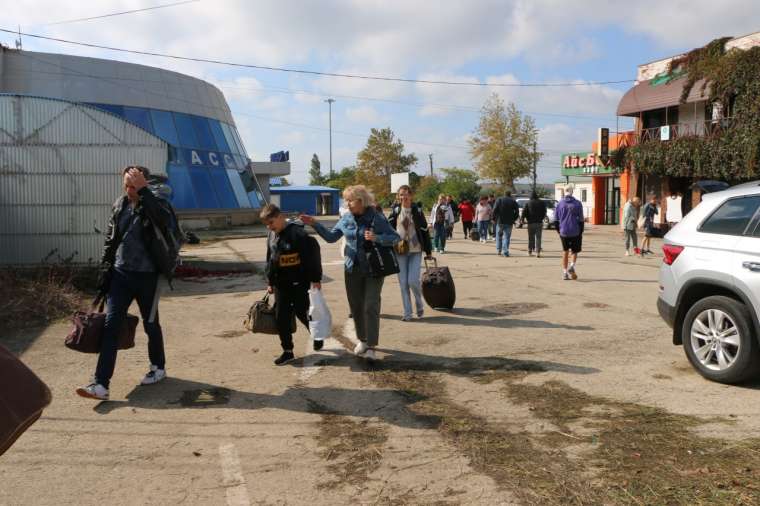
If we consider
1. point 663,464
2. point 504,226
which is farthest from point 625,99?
point 663,464

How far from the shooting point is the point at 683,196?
96.9ft

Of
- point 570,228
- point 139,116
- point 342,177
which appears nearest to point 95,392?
point 570,228

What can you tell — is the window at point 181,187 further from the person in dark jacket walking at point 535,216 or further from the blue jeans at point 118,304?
the blue jeans at point 118,304

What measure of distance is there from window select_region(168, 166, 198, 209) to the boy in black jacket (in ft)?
92.4

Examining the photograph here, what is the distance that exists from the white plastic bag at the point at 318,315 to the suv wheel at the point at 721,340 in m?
3.21

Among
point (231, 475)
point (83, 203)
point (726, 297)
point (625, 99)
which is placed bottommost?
point (231, 475)

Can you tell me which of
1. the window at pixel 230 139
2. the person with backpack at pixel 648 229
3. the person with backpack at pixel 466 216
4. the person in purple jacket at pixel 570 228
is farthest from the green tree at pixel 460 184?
the person in purple jacket at pixel 570 228

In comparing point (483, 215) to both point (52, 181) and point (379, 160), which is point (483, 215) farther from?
point (379, 160)

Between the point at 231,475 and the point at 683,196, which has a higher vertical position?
the point at 683,196

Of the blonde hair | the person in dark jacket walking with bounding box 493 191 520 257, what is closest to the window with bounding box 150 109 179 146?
the person in dark jacket walking with bounding box 493 191 520 257

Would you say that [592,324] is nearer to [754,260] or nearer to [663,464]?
[754,260]

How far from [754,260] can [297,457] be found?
147 inches

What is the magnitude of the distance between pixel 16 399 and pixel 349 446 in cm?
230

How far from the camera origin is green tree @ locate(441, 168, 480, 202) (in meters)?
63.1
